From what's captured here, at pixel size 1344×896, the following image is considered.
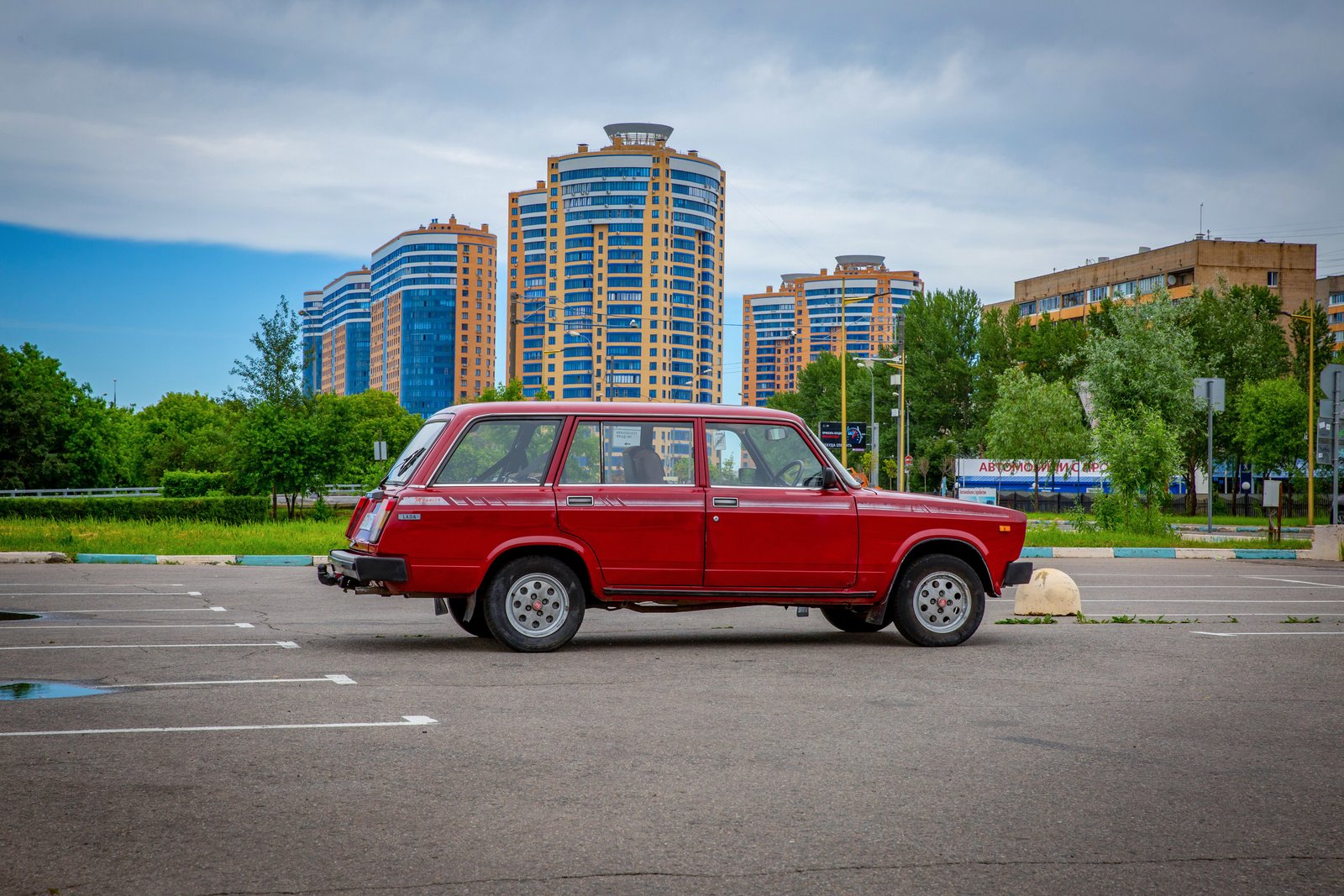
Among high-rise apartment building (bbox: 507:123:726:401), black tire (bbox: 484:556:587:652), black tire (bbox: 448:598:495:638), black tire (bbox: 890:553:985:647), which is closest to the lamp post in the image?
black tire (bbox: 890:553:985:647)

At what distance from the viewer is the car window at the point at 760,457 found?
10383 millimetres

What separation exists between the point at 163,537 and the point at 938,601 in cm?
1844

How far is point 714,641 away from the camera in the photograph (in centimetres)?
1105

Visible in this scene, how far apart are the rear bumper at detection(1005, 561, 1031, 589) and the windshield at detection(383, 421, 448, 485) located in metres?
4.85

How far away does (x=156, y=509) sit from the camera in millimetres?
33094

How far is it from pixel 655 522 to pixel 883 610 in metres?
2.18

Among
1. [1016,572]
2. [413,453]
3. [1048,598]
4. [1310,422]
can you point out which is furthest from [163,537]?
[1310,422]

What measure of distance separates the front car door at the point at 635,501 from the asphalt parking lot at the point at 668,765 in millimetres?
723

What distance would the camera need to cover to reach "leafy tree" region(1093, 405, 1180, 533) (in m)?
29.6

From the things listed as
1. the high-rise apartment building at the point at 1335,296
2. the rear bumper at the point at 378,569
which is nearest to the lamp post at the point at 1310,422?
the rear bumper at the point at 378,569

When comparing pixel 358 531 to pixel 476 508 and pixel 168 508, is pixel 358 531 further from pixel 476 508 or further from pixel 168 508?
pixel 168 508

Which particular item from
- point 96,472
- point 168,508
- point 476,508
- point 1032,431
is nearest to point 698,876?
point 476,508

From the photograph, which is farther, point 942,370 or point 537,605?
point 942,370

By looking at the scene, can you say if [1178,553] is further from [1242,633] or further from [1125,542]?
[1242,633]
